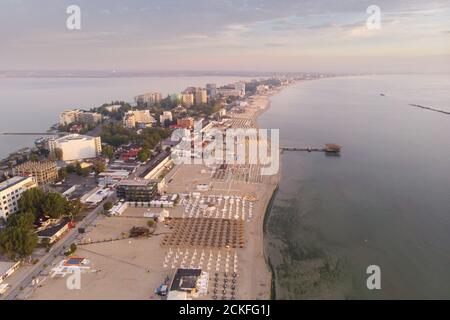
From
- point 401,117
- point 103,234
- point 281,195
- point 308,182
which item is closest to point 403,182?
point 308,182

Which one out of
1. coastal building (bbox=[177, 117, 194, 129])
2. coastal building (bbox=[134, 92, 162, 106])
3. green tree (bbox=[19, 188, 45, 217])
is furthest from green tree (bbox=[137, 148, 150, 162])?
coastal building (bbox=[134, 92, 162, 106])

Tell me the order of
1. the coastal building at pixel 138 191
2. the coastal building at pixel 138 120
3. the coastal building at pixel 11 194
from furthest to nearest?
the coastal building at pixel 138 120 → the coastal building at pixel 138 191 → the coastal building at pixel 11 194

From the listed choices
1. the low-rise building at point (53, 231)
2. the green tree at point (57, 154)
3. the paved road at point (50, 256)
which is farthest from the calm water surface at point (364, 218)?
the green tree at point (57, 154)

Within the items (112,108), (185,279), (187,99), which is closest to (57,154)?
(185,279)

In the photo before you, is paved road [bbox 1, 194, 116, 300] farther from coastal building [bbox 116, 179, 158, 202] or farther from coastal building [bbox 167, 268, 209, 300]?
coastal building [bbox 167, 268, 209, 300]

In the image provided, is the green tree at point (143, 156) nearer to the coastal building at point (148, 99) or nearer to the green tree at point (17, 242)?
the green tree at point (17, 242)
